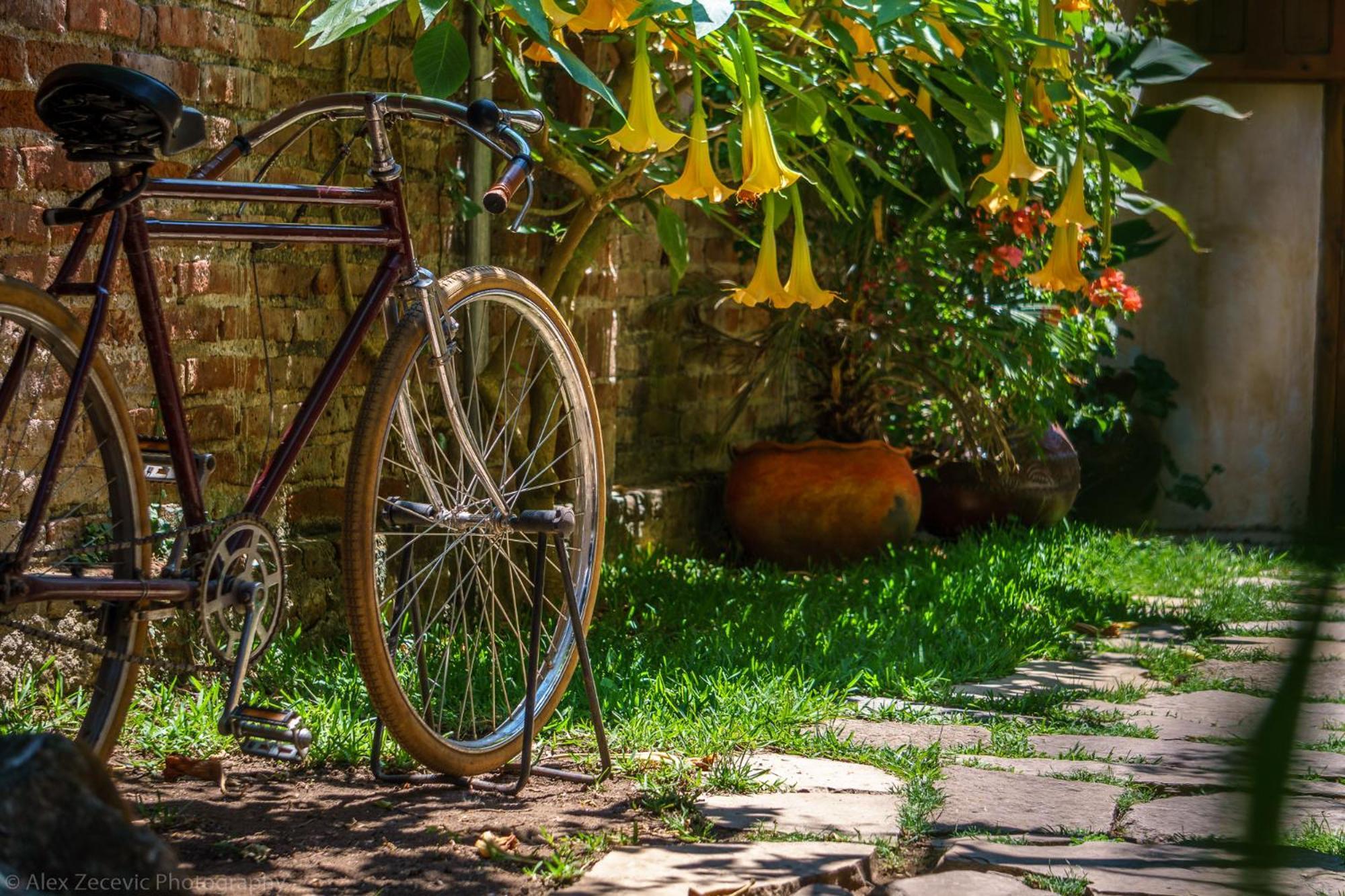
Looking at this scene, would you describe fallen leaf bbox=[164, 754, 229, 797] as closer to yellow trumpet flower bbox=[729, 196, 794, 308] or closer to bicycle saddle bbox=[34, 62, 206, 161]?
bicycle saddle bbox=[34, 62, 206, 161]

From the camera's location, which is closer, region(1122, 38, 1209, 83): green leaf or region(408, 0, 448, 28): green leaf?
region(1122, 38, 1209, 83): green leaf

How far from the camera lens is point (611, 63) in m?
4.40

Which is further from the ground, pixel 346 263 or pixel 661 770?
pixel 346 263

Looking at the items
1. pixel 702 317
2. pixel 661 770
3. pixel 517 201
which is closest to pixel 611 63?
pixel 517 201

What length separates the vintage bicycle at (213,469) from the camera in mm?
1997

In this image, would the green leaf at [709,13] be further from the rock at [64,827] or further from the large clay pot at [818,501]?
the large clay pot at [818,501]

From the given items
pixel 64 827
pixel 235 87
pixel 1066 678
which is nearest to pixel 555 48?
pixel 235 87

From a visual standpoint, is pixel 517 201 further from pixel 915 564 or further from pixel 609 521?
pixel 915 564

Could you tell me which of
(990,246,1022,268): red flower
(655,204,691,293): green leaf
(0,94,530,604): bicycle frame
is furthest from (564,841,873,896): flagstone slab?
(990,246,1022,268): red flower

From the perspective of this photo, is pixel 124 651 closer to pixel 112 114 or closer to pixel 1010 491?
pixel 112 114

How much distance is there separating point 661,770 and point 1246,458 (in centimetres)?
201

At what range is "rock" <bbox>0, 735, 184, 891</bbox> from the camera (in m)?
1.02

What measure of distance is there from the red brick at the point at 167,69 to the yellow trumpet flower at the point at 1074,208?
1916 millimetres

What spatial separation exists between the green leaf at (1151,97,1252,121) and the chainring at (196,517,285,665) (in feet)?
6.07
